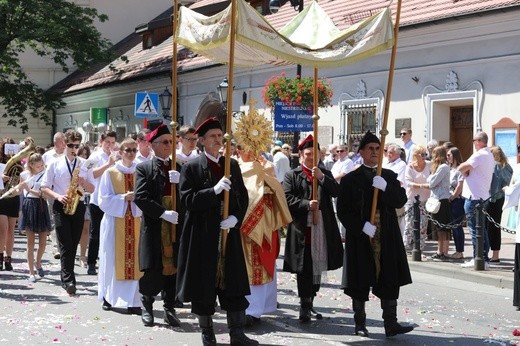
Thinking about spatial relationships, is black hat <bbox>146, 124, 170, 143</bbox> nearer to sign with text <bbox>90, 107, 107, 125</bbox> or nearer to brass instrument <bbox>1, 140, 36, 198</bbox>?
brass instrument <bbox>1, 140, 36, 198</bbox>

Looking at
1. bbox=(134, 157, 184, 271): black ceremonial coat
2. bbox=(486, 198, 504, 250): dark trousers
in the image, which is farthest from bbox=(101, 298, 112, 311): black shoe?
bbox=(486, 198, 504, 250): dark trousers

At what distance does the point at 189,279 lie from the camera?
27.8 ft

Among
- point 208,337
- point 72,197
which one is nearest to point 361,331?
point 208,337

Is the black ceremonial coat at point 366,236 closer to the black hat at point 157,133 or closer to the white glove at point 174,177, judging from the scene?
the white glove at point 174,177

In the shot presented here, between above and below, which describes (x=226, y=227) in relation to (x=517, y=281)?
above

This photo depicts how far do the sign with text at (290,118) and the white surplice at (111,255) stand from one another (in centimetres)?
932

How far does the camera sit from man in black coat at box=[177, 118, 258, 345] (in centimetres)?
845

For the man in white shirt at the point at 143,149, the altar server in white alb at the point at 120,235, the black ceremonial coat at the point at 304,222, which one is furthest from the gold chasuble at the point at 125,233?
the black ceremonial coat at the point at 304,222

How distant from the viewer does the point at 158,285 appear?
967 centimetres

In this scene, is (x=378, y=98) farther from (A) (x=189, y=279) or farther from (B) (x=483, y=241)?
(A) (x=189, y=279)

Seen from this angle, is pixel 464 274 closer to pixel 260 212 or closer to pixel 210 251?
pixel 260 212

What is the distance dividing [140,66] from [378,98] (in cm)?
1604

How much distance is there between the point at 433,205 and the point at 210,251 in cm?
759

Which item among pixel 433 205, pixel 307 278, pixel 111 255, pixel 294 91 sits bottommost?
pixel 307 278
